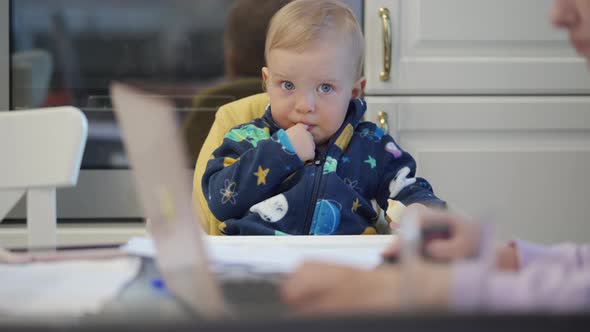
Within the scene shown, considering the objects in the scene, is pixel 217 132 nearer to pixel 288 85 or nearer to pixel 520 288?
pixel 288 85

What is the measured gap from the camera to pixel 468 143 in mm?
2141

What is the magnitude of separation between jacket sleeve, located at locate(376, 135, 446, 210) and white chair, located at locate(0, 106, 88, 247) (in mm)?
487

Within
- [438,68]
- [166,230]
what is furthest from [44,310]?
[438,68]

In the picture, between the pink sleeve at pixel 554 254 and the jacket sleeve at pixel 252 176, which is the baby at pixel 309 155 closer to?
the jacket sleeve at pixel 252 176

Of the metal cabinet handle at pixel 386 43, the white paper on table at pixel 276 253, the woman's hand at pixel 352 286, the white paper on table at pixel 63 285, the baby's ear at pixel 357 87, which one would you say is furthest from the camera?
the metal cabinet handle at pixel 386 43

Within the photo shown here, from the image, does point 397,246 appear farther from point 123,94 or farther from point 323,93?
point 323,93

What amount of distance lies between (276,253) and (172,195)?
1.07ft

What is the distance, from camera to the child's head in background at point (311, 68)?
130cm

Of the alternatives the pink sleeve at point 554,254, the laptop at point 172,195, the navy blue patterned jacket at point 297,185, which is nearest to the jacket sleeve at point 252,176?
the navy blue patterned jacket at point 297,185

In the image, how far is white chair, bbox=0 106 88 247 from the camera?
1114 millimetres

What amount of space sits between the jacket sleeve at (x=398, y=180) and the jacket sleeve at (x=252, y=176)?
15 cm

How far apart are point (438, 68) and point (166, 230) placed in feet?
5.76

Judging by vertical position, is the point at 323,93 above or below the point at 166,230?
below

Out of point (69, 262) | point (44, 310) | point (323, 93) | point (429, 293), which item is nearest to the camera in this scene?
point (429, 293)
